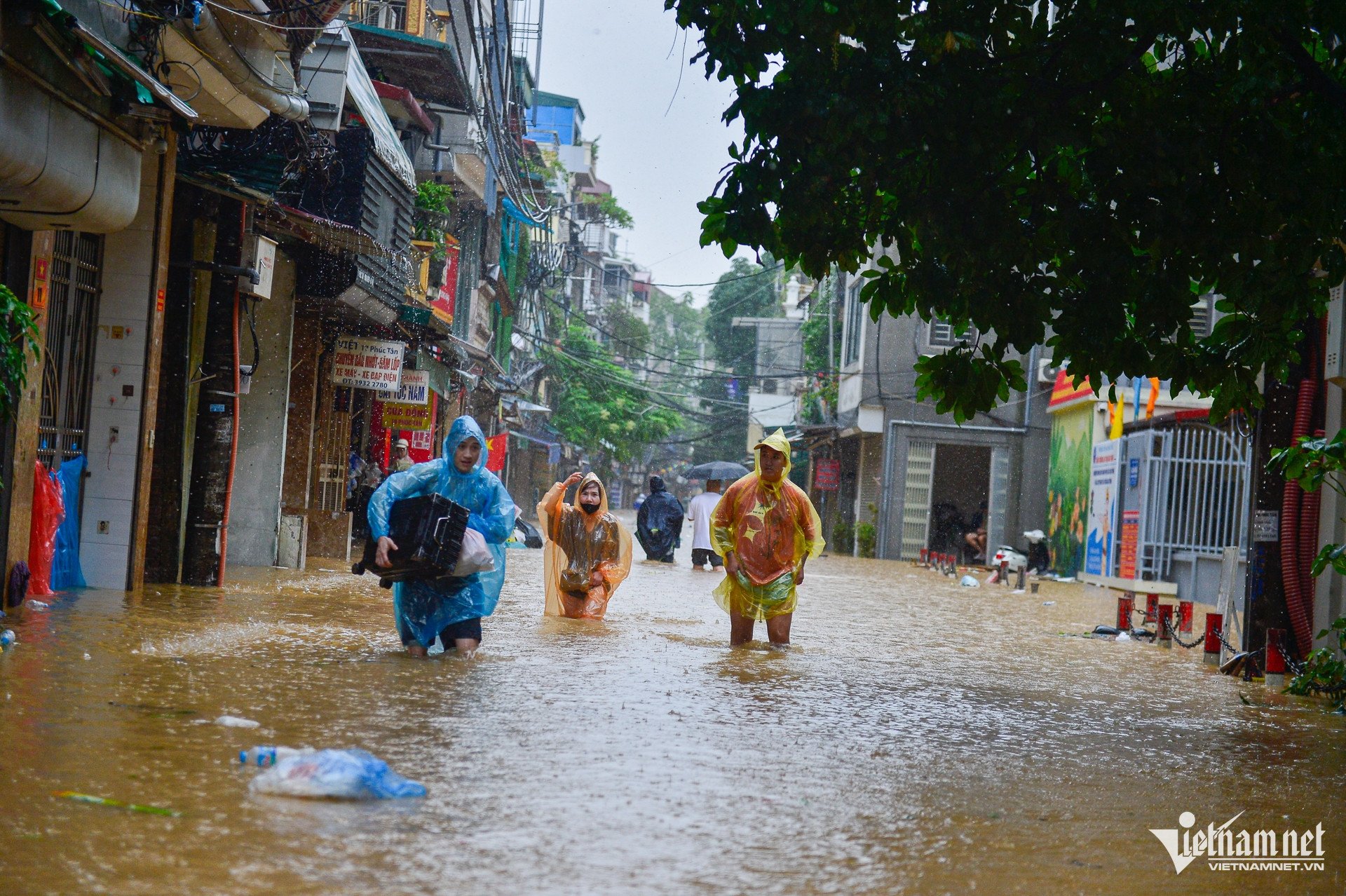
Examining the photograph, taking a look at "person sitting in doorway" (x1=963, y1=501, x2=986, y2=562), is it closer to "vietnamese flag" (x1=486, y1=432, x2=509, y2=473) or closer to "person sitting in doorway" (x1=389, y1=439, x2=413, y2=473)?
"vietnamese flag" (x1=486, y1=432, x2=509, y2=473)

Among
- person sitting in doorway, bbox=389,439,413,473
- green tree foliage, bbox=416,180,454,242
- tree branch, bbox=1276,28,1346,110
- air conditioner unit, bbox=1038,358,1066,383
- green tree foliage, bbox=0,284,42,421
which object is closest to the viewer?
green tree foliage, bbox=0,284,42,421

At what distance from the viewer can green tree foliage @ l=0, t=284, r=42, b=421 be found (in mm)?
6621

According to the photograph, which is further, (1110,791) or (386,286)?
(386,286)

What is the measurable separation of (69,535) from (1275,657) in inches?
383

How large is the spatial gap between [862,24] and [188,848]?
5277mm

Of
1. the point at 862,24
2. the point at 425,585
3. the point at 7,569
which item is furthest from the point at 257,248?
the point at 862,24

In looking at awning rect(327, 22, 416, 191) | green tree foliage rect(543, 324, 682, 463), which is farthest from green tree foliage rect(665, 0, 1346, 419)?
green tree foliage rect(543, 324, 682, 463)

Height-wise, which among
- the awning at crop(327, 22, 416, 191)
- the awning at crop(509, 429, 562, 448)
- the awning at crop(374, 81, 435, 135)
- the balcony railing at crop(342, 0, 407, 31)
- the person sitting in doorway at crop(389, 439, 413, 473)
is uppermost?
the balcony railing at crop(342, 0, 407, 31)

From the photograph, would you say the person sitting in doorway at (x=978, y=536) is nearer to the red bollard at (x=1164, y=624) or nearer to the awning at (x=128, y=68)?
the red bollard at (x=1164, y=624)

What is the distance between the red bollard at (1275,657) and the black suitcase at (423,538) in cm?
682

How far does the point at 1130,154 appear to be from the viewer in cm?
720

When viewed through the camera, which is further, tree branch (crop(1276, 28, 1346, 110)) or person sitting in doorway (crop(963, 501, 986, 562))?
person sitting in doorway (crop(963, 501, 986, 562))

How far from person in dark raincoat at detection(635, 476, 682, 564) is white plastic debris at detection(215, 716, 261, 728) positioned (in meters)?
17.3

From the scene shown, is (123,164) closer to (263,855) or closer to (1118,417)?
(263,855)
